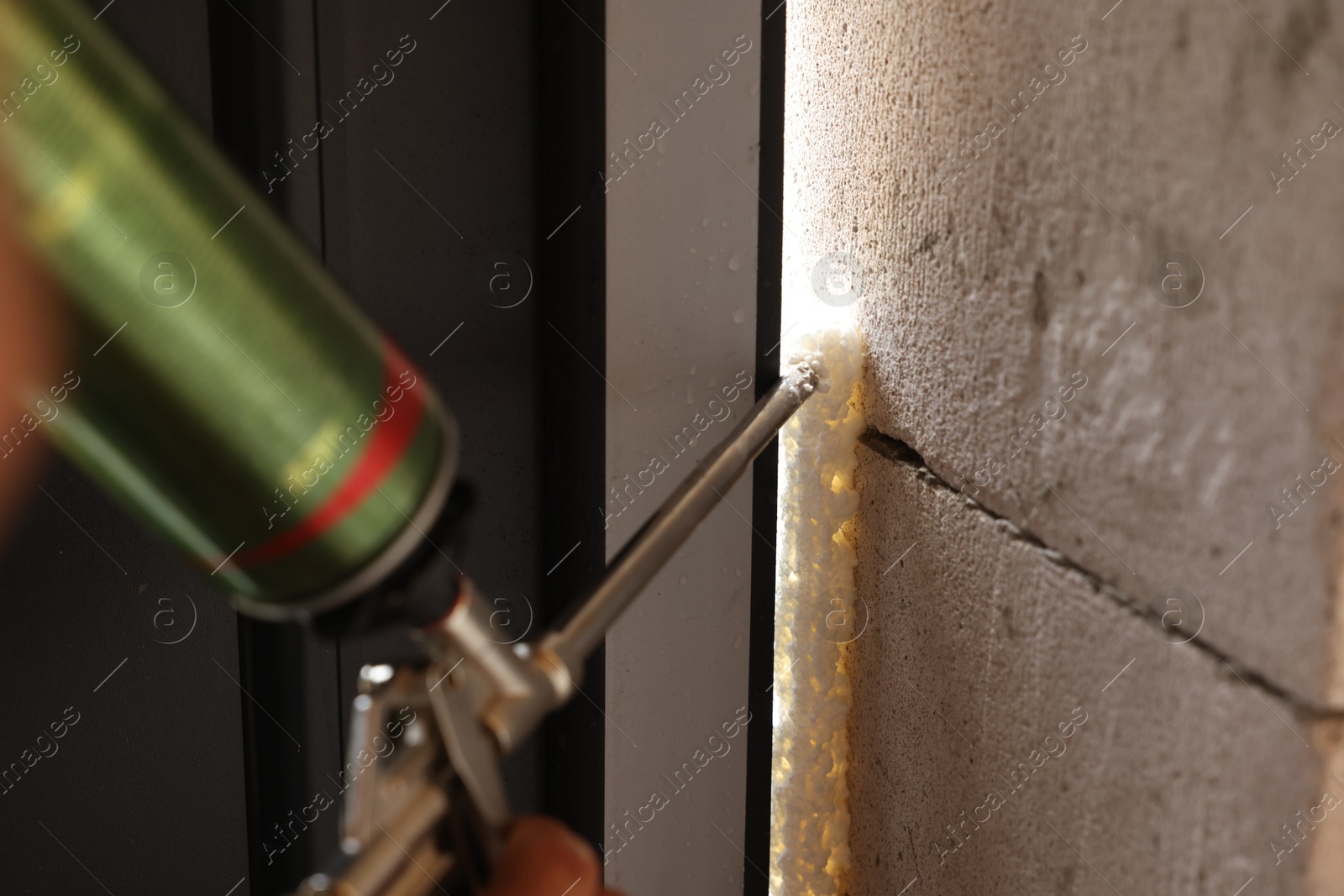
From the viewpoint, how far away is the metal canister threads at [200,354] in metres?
0.32

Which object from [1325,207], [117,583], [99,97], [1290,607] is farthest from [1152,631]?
[117,583]

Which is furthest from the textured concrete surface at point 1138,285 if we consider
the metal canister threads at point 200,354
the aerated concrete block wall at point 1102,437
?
the metal canister threads at point 200,354

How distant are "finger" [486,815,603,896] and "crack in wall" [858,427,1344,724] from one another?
30 centimetres

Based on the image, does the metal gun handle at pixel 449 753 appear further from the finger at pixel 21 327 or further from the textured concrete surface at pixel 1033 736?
the textured concrete surface at pixel 1033 736

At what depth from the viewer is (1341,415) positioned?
40cm

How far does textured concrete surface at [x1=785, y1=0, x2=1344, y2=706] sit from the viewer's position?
0.41 metres

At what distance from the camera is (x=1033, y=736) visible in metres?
0.63

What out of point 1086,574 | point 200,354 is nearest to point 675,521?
point 1086,574

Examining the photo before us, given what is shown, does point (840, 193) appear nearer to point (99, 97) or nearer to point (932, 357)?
point (932, 357)

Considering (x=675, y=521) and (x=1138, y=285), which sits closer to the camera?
(x=1138, y=285)

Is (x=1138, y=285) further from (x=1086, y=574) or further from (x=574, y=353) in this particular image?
(x=574, y=353)

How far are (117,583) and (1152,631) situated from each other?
722 mm

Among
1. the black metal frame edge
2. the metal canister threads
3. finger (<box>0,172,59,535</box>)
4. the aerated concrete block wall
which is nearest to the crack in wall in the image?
the aerated concrete block wall

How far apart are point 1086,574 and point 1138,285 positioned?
16cm
